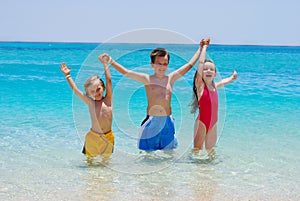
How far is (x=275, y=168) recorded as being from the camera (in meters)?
5.20

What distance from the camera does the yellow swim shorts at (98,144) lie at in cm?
509

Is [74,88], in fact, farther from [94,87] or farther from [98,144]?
[98,144]

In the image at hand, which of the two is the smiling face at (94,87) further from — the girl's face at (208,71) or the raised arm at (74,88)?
the girl's face at (208,71)

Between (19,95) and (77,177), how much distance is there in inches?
326

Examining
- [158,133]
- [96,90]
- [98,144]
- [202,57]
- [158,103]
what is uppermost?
[202,57]

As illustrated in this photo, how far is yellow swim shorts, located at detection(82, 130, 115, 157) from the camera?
509 centimetres

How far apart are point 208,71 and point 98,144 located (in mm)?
1627

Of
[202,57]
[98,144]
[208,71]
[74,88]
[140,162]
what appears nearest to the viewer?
[74,88]

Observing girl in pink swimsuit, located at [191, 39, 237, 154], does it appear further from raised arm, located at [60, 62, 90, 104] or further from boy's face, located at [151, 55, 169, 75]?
raised arm, located at [60, 62, 90, 104]

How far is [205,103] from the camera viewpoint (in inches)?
207

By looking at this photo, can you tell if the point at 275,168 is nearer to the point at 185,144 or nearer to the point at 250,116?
the point at 185,144

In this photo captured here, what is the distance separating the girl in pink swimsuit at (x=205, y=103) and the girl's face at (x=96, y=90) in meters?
1.17

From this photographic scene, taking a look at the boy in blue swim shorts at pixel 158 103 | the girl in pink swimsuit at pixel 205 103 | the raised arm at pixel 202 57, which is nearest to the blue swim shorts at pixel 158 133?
the boy in blue swim shorts at pixel 158 103

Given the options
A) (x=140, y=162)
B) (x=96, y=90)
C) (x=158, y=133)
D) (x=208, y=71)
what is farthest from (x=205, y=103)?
(x=96, y=90)
